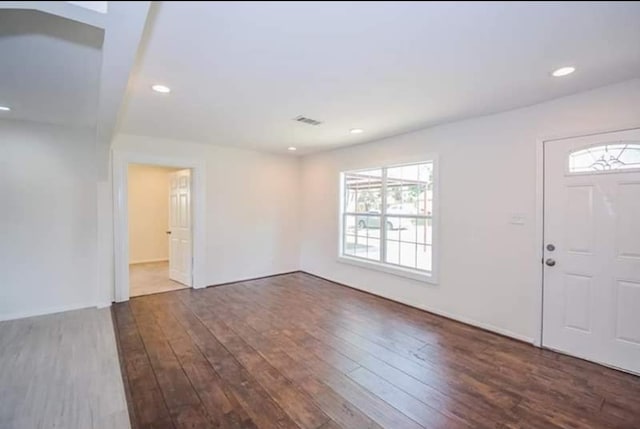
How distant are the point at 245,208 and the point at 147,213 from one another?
11.4ft

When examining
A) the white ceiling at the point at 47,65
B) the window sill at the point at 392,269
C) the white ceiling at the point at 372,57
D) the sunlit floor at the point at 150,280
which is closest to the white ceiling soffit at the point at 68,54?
the white ceiling at the point at 47,65

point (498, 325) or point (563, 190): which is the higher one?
point (563, 190)

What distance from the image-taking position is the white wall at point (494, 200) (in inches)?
116

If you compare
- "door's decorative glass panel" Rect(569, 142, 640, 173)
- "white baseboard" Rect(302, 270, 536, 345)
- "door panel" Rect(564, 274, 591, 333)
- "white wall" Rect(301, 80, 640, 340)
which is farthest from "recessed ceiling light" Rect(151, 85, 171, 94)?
"door panel" Rect(564, 274, 591, 333)

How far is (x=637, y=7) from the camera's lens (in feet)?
5.40

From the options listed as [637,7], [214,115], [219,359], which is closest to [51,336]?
[219,359]

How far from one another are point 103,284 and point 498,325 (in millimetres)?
5020

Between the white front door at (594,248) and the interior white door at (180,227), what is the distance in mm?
5012

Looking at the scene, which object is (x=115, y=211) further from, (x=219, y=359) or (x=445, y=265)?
(x=445, y=265)

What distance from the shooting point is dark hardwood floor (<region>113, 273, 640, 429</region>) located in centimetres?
211

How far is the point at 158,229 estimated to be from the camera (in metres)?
7.92

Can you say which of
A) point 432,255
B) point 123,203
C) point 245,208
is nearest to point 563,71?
point 432,255

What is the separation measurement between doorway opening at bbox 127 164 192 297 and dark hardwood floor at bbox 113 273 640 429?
1.46m

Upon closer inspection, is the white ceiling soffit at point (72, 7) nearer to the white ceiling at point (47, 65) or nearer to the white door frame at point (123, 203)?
the white ceiling at point (47, 65)
